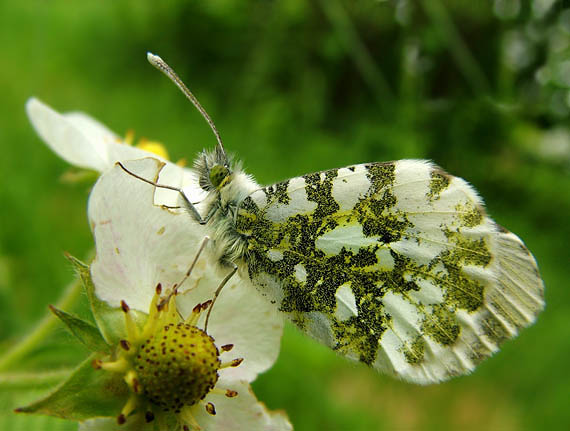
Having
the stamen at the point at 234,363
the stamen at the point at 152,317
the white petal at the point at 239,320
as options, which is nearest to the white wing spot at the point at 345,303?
the white petal at the point at 239,320

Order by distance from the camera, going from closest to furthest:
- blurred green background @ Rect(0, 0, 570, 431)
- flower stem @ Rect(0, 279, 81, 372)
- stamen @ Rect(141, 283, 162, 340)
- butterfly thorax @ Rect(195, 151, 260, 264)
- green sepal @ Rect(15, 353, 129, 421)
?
1. green sepal @ Rect(15, 353, 129, 421)
2. stamen @ Rect(141, 283, 162, 340)
3. butterfly thorax @ Rect(195, 151, 260, 264)
4. flower stem @ Rect(0, 279, 81, 372)
5. blurred green background @ Rect(0, 0, 570, 431)

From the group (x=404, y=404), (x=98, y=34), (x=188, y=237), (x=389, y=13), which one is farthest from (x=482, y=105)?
(x=188, y=237)

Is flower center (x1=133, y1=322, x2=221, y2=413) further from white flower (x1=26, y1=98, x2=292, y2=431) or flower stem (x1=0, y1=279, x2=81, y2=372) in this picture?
flower stem (x1=0, y1=279, x2=81, y2=372)

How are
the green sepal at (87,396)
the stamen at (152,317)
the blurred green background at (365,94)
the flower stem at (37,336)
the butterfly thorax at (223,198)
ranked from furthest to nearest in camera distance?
the blurred green background at (365,94) < the flower stem at (37,336) < the butterfly thorax at (223,198) < the stamen at (152,317) < the green sepal at (87,396)

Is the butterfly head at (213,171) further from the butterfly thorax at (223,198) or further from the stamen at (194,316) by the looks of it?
the stamen at (194,316)

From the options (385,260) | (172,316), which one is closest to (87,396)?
(172,316)

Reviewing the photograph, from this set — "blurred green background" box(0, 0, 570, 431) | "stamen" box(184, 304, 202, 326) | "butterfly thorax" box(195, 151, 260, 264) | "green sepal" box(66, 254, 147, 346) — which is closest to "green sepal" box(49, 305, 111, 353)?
"green sepal" box(66, 254, 147, 346)
